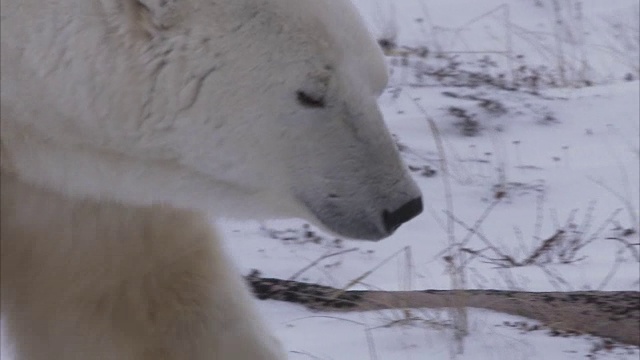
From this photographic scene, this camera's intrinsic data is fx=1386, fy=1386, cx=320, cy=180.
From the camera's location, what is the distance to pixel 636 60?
6914 millimetres

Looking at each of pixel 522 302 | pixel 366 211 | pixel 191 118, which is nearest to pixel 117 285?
pixel 191 118

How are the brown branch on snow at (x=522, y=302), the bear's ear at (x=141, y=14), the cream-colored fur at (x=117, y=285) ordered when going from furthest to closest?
1. the brown branch on snow at (x=522, y=302)
2. the cream-colored fur at (x=117, y=285)
3. the bear's ear at (x=141, y=14)

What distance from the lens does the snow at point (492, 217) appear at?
4.11 metres

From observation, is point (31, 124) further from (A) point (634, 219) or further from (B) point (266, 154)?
(A) point (634, 219)

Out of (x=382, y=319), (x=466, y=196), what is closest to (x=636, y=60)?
(x=466, y=196)

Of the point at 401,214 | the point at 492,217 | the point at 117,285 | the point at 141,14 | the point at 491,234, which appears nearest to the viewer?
the point at 141,14

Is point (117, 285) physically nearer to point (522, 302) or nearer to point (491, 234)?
point (522, 302)

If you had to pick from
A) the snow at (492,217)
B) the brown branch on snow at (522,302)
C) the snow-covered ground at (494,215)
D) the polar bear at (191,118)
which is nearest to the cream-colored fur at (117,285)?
the polar bear at (191,118)

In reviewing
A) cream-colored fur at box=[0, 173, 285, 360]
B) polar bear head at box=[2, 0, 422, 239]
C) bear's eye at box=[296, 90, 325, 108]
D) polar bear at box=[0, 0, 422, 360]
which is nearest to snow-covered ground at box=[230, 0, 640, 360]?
cream-colored fur at box=[0, 173, 285, 360]

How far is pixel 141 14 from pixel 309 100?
1.30 feet

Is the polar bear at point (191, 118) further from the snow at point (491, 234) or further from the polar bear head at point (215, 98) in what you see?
the snow at point (491, 234)

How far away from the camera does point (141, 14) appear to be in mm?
2896

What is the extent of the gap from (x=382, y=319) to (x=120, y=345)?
965 mm

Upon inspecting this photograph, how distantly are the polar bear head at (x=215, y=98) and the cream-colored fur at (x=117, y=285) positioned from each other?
26cm
